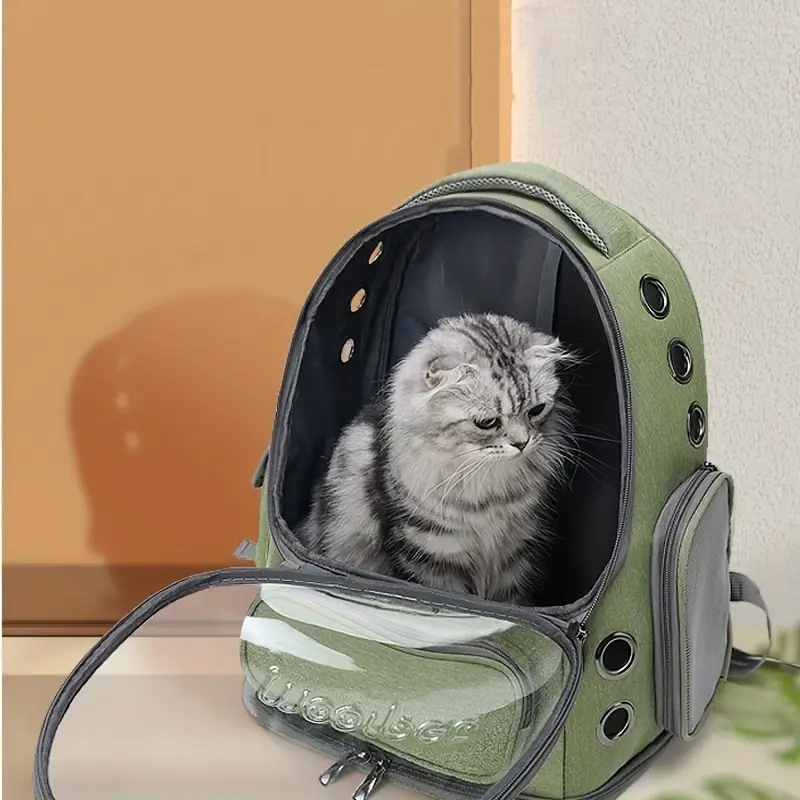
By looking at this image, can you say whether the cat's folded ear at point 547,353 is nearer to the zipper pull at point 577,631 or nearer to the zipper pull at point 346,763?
the zipper pull at point 577,631

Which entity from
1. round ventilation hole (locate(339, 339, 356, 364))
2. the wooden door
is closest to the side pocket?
round ventilation hole (locate(339, 339, 356, 364))

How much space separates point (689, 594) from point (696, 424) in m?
0.14

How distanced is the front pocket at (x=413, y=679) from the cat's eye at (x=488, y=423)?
0.17m

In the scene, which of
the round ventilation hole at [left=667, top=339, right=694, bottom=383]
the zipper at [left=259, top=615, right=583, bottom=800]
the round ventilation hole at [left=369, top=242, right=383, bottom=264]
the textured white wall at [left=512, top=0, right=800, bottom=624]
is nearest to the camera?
the zipper at [left=259, top=615, right=583, bottom=800]

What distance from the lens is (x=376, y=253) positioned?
0.80 m

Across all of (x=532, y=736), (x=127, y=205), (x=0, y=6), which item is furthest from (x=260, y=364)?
(x=532, y=736)

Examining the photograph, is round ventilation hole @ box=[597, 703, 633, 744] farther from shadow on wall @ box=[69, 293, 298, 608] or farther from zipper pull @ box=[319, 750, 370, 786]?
shadow on wall @ box=[69, 293, 298, 608]

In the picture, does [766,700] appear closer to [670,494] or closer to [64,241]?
[670,494]

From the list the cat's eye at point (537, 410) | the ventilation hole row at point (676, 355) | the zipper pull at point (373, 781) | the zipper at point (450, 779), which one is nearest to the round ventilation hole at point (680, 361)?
the ventilation hole row at point (676, 355)

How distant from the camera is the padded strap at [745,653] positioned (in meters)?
0.81

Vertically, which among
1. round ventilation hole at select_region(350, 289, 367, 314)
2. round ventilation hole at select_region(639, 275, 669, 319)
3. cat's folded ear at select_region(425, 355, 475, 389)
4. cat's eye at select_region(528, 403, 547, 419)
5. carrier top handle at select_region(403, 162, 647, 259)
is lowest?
cat's eye at select_region(528, 403, 547, 419)

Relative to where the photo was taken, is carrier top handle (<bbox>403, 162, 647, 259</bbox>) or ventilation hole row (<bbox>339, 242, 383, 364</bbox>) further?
ventilation hole row (<bbox>339, 242, 383, 364</bbox>)

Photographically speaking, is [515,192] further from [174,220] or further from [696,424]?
[174,220]

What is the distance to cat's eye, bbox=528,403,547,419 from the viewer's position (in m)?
0.72
